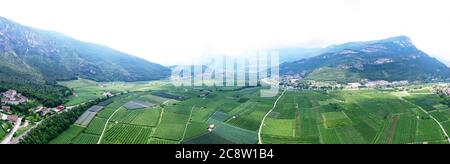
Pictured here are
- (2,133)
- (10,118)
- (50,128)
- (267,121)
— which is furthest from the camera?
(267,121)

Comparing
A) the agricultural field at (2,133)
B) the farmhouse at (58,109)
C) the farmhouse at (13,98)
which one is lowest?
the agricultural field at (2,133)

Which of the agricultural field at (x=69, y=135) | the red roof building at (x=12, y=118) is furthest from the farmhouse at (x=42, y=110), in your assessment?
the agricultural field at (x=69, y=135)

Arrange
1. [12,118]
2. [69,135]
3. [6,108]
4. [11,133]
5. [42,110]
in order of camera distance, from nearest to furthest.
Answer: [11,133] < [69,135] < [12,118] < [6,108] < [42,110]

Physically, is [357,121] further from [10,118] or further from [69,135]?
[10,118]

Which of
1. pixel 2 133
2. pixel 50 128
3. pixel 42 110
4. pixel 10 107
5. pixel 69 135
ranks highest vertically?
pixel 10 107

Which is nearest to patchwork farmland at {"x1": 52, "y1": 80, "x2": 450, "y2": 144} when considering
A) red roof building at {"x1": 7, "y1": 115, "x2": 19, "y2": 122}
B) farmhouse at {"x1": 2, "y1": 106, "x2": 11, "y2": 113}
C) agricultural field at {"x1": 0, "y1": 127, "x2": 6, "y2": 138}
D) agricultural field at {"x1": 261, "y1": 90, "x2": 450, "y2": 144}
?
agricultural field at {"x1": 261, "y1": 90, "x2": 450, "y2": 144}

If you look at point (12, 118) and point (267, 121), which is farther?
point (267, 121)

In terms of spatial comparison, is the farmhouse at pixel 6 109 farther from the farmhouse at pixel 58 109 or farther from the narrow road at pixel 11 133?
the farmhouse at pixel 58 109

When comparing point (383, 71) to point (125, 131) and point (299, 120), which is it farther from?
point (125, 131)

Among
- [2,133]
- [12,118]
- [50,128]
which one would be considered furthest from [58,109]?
[2,133]

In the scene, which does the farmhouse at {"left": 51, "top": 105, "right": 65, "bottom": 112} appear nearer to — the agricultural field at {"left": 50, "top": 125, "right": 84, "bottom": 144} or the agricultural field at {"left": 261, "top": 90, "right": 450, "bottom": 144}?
the agricultural field at {"left": 50, "top": 125, "right": 84, "bottom": 144}
